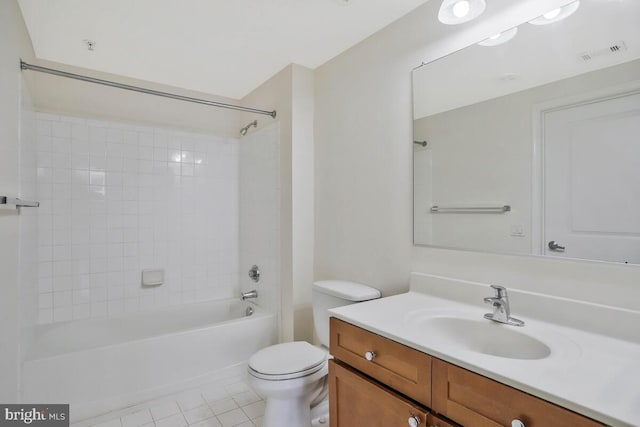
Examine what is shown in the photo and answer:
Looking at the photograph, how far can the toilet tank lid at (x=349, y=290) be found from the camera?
1.78 m

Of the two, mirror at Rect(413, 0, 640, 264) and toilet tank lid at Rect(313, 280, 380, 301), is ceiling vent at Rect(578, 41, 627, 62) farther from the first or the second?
toilet tank lid at Rect(313, 280, 380, 301)

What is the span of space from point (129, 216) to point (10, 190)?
44.6 inches

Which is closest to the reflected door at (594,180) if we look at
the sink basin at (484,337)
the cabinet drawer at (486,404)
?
the sink basin at (484,337)

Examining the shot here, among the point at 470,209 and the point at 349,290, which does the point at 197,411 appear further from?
the point at 470,209

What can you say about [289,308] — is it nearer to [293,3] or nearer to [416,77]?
[416,77]

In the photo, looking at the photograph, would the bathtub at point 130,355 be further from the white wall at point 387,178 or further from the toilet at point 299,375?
the white wall at point 387,178

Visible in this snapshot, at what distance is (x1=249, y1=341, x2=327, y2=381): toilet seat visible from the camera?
5.30 feet

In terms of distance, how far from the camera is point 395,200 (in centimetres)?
185

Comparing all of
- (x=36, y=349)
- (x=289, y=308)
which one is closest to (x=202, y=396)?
(x=289, y=308)

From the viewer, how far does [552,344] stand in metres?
1.04

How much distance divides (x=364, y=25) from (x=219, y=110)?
1.82 meters

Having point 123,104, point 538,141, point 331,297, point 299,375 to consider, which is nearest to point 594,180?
point 538,141

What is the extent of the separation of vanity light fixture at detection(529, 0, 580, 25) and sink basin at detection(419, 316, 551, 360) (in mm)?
1165

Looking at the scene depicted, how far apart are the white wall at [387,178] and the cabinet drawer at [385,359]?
1.94 feet
